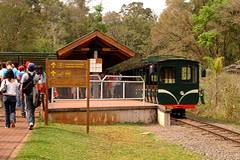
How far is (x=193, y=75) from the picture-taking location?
23594 millimetres

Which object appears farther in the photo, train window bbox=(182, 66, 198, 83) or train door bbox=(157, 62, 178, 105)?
train window bbox=(182, 66, 198, 83)

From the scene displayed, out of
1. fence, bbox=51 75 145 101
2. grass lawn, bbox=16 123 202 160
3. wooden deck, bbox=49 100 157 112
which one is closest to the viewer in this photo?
grass lawn, bbox=16 123 202 160

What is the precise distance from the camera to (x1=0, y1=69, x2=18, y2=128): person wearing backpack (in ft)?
47.1

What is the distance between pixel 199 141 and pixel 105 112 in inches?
210

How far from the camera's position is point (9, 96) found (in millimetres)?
14414

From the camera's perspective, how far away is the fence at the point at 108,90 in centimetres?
2148

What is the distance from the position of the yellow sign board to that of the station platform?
9.93 ft

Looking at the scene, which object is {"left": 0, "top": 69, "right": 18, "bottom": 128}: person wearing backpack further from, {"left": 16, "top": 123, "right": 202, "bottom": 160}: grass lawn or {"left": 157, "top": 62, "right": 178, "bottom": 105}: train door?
{"left": 157, "top": 62, "right": 178, "bottom": 105}: train door

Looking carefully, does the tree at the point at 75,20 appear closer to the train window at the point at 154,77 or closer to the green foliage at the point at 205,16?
the green foliage at the point at 205,16

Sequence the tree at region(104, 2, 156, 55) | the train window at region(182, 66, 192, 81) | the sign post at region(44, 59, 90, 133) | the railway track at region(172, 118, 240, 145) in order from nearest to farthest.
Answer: the sign post at region(44, 59, 90, 133) → the railway track at region(172, 118, 240, 145) → the train window at region(182, 66, 192, 81) → the tree at region(104, 2, 156, 55)

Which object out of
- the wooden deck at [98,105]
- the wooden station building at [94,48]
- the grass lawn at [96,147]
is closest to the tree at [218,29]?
the wooden station building at [94,48]

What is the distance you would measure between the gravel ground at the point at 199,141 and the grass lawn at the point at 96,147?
550mm

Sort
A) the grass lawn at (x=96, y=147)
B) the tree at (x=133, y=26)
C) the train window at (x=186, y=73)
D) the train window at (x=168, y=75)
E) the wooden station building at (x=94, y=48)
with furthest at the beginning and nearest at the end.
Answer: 1. the tree at (x=133, y=26)
2. the wooden station building at (x=94, y=48)
3. the train window at (x=186, y=73)
4. the train window at (x=168, y=75)
5. the grass lawn at (x=96, y=147)

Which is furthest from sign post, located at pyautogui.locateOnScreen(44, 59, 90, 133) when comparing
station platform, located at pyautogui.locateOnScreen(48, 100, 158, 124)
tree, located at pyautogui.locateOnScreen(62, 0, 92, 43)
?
tree, located at pyautogui.locateOnScreen(62, 0, 92, 43)
